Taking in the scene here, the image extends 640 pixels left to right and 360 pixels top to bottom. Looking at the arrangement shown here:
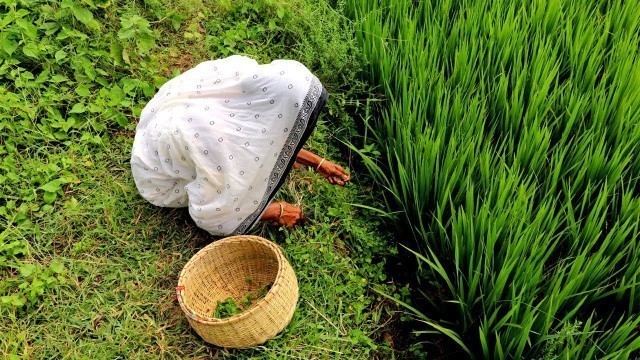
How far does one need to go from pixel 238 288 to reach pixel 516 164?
1.13 metres

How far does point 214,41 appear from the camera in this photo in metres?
2.95

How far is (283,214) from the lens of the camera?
2.26 metres

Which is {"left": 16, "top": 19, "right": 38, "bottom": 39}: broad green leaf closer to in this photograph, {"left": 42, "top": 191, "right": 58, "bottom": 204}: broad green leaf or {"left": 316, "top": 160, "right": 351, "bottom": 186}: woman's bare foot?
{"left": 42, "top": 191, "right": 58, "bottom": 204}: broad green leaf

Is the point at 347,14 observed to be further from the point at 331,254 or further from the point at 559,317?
the point at 559,317

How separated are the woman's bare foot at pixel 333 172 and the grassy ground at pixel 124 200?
0.16m

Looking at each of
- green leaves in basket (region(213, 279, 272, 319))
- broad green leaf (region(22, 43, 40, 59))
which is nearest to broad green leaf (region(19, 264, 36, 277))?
green leaves in basket (region(213, 279, 272, 319))

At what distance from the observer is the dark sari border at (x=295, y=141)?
79.7 inches

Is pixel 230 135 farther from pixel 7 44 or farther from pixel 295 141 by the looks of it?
pixel 7 44

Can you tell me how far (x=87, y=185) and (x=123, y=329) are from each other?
2.27 ft

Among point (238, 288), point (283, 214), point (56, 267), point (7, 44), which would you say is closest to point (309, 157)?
point (283, 214)

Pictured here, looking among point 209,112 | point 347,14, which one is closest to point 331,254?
point 209,112

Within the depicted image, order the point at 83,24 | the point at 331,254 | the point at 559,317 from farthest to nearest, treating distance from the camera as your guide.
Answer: the point at 83,24
the point at 331,254
the point at 559,317

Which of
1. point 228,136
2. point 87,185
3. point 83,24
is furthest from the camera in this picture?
point 83,24

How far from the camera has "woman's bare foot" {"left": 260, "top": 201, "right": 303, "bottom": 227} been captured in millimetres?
2246
